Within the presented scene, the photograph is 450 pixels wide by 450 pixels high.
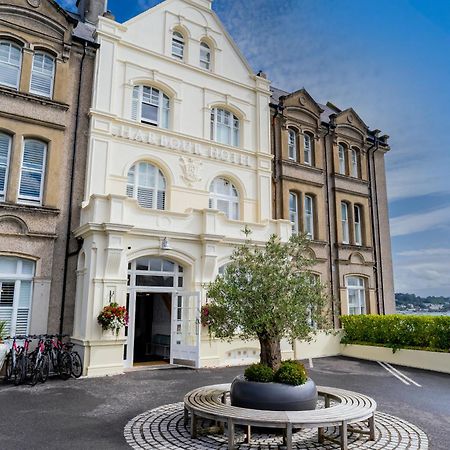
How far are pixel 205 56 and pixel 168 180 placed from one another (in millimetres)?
5855

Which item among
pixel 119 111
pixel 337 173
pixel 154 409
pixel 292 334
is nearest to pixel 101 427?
pixel 154 409

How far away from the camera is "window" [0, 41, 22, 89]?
12539 mm

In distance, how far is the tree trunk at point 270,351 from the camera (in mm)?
6832

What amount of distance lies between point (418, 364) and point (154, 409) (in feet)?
30.9

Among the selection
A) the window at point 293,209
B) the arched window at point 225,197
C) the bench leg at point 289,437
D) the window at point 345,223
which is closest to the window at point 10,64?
the arched window at point 225,197

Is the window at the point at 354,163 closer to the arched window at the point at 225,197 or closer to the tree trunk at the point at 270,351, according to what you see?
the arched window at the point at 225,197

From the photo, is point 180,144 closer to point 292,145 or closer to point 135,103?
point 135,103

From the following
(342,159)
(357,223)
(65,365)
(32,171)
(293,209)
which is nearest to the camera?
(65,365)

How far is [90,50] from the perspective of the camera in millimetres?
13836

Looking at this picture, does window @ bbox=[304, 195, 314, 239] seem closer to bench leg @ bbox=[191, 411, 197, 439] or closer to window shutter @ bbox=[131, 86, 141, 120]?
window shutter @ bbox=[131, 86, 141, 120]

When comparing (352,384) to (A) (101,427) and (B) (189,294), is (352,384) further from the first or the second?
(A) (101,427)

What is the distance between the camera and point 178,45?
16.0 meters

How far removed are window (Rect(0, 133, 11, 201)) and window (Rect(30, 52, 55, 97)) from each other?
5.96ft

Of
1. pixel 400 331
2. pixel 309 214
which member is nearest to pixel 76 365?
pixel 400 331
